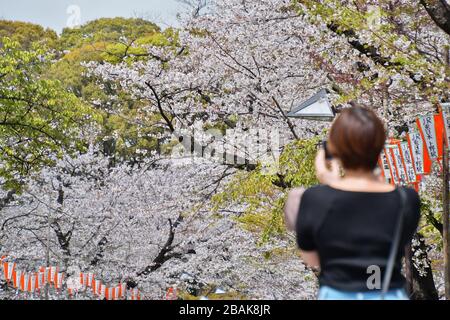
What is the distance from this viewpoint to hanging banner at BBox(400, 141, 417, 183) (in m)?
8.20

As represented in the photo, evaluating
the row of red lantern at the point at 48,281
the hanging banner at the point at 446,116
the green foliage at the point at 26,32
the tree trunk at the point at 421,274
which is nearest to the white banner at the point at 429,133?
the hanging banner at the point at 446,116

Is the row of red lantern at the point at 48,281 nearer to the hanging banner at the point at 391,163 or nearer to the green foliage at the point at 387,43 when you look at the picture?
the hanging banner at the point at 391,163

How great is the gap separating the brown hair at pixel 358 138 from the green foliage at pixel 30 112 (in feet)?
40.3

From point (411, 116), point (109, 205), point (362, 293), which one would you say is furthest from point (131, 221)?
point (362, 293)

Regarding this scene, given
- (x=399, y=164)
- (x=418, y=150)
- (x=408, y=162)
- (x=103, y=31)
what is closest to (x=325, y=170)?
(x=418, y=150)

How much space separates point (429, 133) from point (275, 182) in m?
3.72

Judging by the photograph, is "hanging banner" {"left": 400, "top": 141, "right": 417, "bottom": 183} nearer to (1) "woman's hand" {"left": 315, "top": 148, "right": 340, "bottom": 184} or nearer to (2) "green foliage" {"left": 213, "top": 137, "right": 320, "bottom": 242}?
(2) "green foliage" {"left": 213, "top": 137, "right": 320, "bottom": 242}

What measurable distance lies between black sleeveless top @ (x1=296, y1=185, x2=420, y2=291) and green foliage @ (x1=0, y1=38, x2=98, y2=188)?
12.3m

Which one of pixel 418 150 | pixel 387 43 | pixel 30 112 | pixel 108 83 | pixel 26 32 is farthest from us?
pixel 26 32

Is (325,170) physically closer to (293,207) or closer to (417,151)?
(293,207)

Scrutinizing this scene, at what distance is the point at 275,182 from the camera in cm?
1087

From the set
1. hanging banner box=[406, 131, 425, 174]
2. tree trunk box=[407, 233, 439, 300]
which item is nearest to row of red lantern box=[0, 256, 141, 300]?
tree trunk box=[407, 233, 439, 300]

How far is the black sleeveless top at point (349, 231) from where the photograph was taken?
2.03 metres

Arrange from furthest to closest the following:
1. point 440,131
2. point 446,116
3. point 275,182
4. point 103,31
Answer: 1. point 103,31
2. point 275,182
3. point 440,131
4. point 446,116
